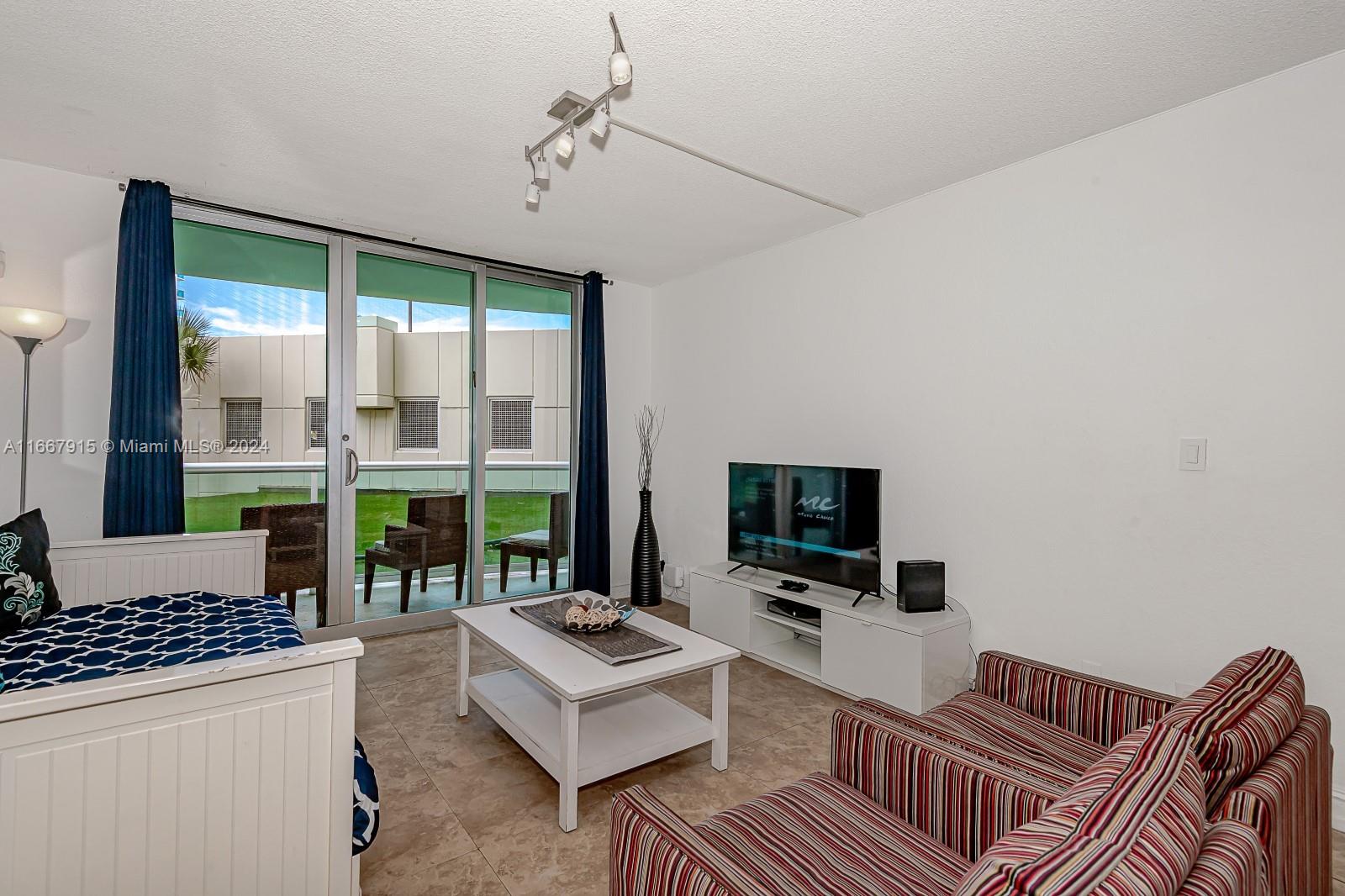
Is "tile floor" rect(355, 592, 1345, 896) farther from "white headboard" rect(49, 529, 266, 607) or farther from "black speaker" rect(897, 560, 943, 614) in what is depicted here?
"white headboard" rect(49, 529, 266, 607)

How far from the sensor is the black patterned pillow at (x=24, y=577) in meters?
2.13

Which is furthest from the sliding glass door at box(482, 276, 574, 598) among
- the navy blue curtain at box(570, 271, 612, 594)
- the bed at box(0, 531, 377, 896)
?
the bed at box(0, 531, 377, 896)

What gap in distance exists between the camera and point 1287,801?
3.73 ft

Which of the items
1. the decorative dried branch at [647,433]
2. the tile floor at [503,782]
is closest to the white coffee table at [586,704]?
the tile floor at [503,782]

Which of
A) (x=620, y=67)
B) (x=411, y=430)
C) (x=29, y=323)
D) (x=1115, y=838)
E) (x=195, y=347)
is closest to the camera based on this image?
(x=1115, y=838)

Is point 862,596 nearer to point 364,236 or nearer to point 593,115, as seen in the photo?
point 593,115

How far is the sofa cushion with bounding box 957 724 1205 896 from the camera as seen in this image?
77 centimetres

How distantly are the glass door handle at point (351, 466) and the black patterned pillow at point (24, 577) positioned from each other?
1.58 meters

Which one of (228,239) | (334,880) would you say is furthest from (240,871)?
(228,239)

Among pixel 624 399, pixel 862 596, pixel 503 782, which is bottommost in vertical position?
pixel 503 782

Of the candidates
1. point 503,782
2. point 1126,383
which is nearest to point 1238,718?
point 1126,383

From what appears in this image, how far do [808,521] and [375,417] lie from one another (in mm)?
2816

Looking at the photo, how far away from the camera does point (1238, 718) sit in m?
1.21

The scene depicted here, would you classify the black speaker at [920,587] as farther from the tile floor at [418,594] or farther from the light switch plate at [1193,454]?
the tile floor at [418,594]
